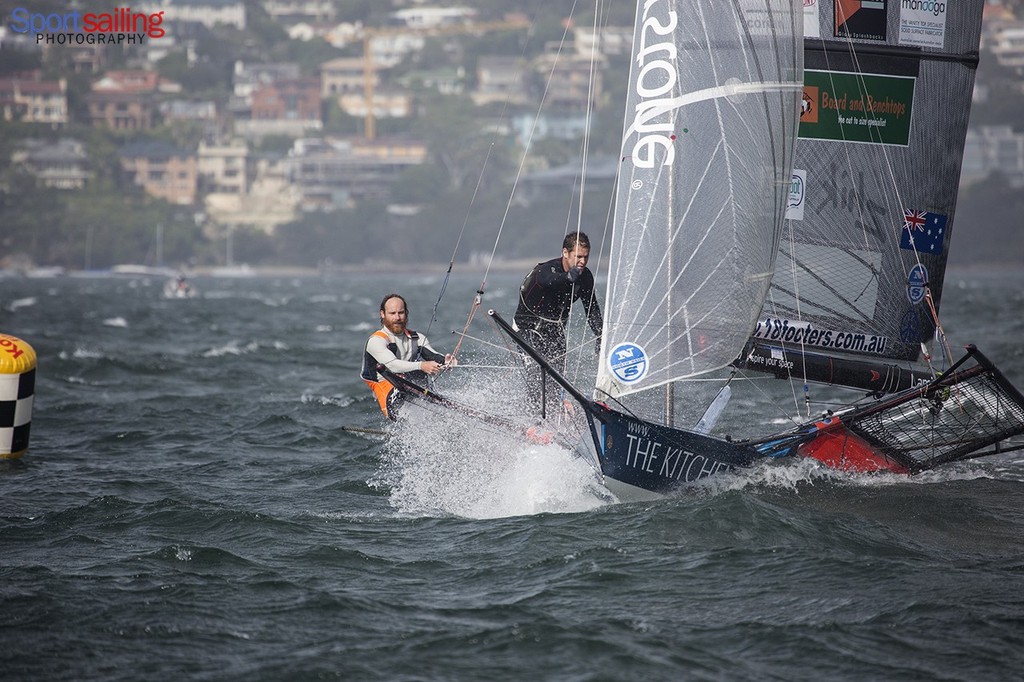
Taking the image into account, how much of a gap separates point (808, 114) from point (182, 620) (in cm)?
670

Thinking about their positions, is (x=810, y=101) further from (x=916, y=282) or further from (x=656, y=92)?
(x=656, y=92)

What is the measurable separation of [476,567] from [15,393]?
4.89 m

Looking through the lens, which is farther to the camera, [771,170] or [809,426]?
[809,426]

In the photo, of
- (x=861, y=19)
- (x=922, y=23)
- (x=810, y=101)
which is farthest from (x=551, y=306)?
(x=922, y=23)

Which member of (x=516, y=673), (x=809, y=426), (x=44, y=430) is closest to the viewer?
(x=516, y=673)

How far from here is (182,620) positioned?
6.75 m

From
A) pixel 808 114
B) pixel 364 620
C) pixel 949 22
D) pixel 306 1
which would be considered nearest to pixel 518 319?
pixel 808 114

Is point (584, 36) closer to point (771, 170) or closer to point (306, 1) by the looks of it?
point (306, 1)

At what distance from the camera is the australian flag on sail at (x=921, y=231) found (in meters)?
10.9

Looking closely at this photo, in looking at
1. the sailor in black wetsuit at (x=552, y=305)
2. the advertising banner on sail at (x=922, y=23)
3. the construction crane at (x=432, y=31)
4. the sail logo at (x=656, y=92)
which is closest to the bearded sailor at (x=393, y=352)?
the sailor in black wetsuit at (x=552, y=305)

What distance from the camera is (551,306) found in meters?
9.97

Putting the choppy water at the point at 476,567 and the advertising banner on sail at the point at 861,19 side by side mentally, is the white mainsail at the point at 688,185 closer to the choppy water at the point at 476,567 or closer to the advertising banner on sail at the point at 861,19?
Result: the choppy water at the point at 476,567

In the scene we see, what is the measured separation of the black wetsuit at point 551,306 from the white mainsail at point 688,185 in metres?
1.22

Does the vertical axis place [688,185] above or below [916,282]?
above
